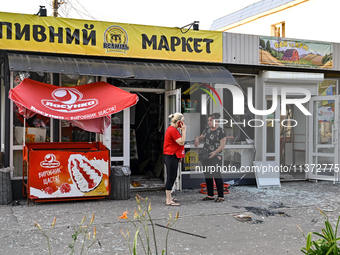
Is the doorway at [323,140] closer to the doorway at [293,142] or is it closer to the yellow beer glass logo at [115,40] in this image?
the doorway at [293,142]

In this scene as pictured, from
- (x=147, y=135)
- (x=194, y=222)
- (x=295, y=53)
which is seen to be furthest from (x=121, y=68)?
(x=295, y=53)

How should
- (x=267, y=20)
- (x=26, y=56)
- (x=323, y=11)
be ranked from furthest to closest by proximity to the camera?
(x=267, y=20), (x=323, y=11), (x=26, y=56)

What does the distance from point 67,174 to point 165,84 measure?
11.2 feet

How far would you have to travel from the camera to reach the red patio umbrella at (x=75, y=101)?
7.29m

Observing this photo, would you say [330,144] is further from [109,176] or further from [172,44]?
[109,176]

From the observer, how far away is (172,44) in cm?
902

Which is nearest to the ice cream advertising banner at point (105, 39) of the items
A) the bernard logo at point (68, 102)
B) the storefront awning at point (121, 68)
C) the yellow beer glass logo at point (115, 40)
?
the yellow beer glass logo at point (115, 40)

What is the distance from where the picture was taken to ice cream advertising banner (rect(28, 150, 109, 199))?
7469 mm

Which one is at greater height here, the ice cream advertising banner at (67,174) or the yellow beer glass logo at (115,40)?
the yellow beer glass logo at (115,40)

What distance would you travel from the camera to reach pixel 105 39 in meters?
8.47

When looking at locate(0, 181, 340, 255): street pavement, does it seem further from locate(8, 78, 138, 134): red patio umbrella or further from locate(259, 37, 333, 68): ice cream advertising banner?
locate(259, 37, 333, 68): ice cream advertising banner

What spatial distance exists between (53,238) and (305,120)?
8.31 m

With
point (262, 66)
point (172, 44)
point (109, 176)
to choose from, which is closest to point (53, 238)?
point (109, 176)

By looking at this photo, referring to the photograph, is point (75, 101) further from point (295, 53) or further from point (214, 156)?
point (295, 53)
